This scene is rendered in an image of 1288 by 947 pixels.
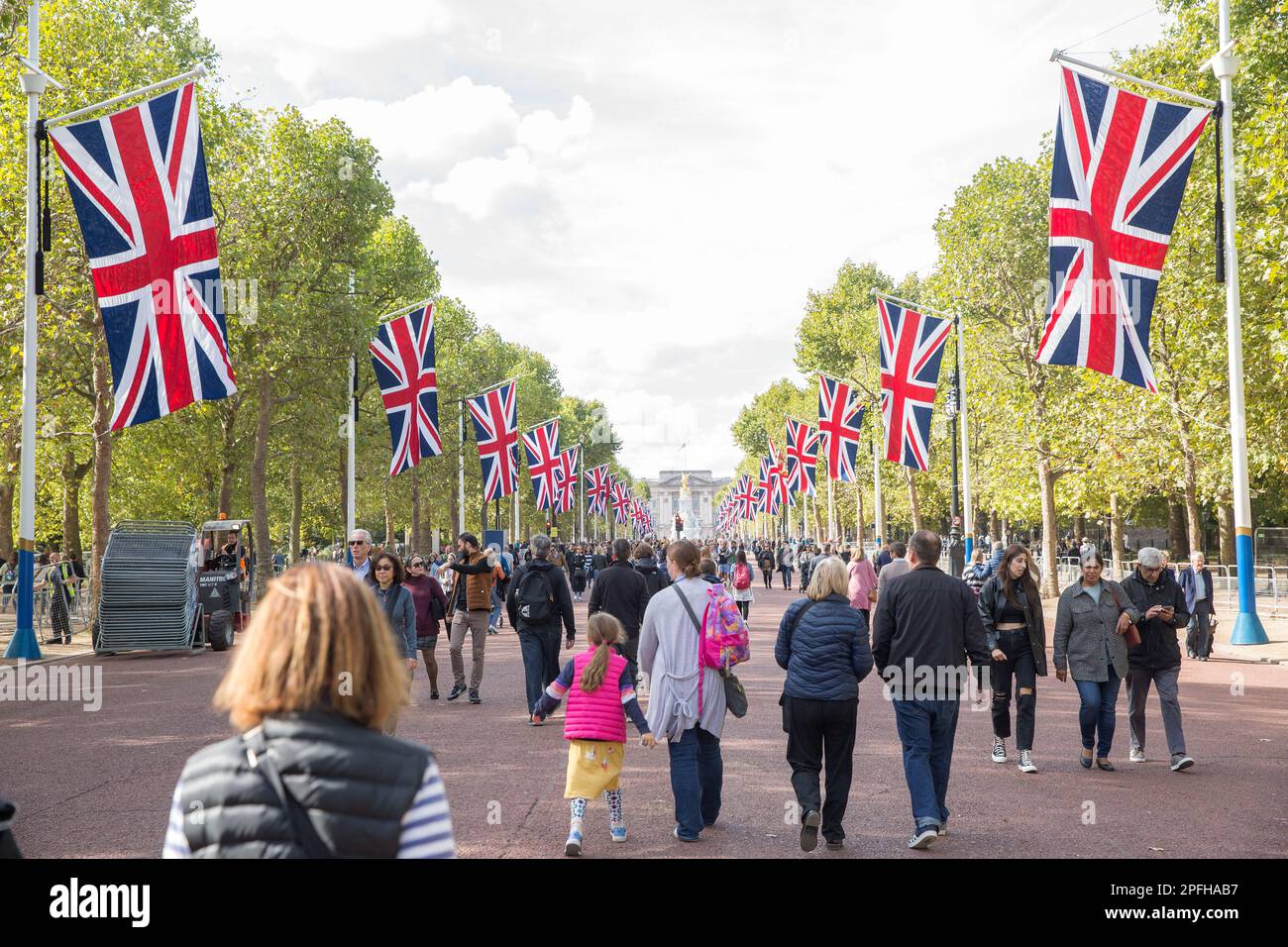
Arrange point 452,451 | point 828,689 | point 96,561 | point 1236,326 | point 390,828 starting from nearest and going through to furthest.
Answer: point 390,828, point 828,689, point 1236,326, point 96,561, point 452,451

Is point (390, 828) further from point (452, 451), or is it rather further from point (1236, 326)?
point (452, 451)

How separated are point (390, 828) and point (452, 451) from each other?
165ft

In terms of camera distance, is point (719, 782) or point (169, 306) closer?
point (719, 782)

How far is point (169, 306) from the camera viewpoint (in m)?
13.4

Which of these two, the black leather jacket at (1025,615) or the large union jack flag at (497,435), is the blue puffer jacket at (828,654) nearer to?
the black leather jacket at (1025,615)

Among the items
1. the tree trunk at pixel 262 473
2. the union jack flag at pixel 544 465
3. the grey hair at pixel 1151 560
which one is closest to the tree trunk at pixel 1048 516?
the union jack flag at pixel 544 465

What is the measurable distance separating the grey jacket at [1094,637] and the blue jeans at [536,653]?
5.03 metres

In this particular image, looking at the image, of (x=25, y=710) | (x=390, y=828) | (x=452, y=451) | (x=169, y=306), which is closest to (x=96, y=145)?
(x=169, y=306)

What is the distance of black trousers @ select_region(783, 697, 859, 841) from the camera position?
6.75 metres

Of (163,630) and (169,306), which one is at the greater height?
(169,306)

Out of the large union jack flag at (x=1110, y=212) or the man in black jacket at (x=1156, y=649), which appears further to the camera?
the large union jack flag at (x=1110, y=212)

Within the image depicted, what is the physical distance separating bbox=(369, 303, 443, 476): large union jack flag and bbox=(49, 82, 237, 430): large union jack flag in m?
9.98

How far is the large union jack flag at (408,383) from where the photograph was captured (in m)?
23.8

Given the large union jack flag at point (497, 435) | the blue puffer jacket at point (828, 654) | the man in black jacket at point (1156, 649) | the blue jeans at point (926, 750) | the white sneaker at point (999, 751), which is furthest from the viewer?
the large union jack flag at point (497, 435)
